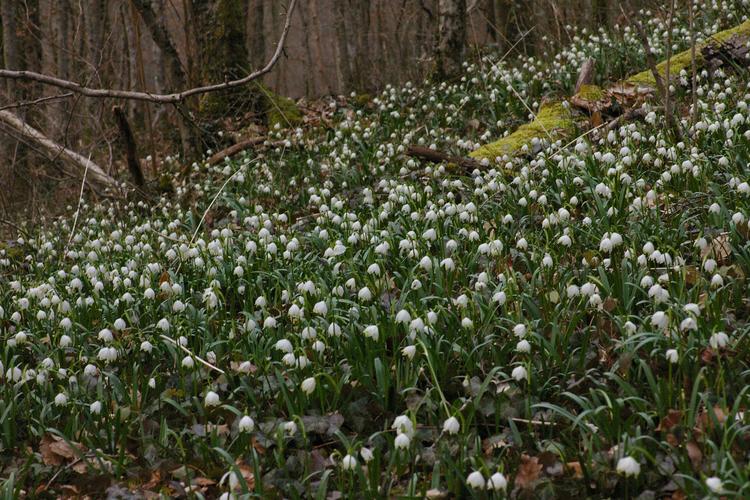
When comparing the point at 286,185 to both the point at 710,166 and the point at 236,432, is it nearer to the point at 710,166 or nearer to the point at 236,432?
the point at 710,166

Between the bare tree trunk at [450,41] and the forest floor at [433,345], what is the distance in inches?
153

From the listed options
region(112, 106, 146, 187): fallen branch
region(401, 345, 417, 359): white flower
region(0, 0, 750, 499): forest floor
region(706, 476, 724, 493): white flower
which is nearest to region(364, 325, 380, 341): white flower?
region(0, 0, 750, 499): forest floor

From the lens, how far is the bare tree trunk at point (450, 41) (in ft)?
30.9

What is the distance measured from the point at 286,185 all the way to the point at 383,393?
432 cm

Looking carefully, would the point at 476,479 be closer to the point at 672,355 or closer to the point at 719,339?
the point at 672,355

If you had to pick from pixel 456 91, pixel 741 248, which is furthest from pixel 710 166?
pixel 456 91

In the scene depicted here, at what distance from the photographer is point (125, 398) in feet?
12.0

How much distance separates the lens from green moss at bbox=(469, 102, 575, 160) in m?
6.39

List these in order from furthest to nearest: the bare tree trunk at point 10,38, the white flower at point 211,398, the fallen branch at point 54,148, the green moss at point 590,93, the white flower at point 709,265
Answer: the bare tree trunk at point 10,38, the fallen branch at point 54,148, the green moss at point 590,93, the white flower at point 709,265, the white flower at point 211,398

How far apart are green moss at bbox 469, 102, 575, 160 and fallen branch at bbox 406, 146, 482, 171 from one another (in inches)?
8.9

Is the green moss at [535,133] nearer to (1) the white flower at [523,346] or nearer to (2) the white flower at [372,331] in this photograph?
(2) the white flower at [372,331]

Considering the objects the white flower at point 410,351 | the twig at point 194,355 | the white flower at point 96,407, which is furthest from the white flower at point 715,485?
the white flower at point 96,407

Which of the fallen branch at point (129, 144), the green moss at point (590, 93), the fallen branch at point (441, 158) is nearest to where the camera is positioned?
the fallen branch at point (441, 158)

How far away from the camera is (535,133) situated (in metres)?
6.55
